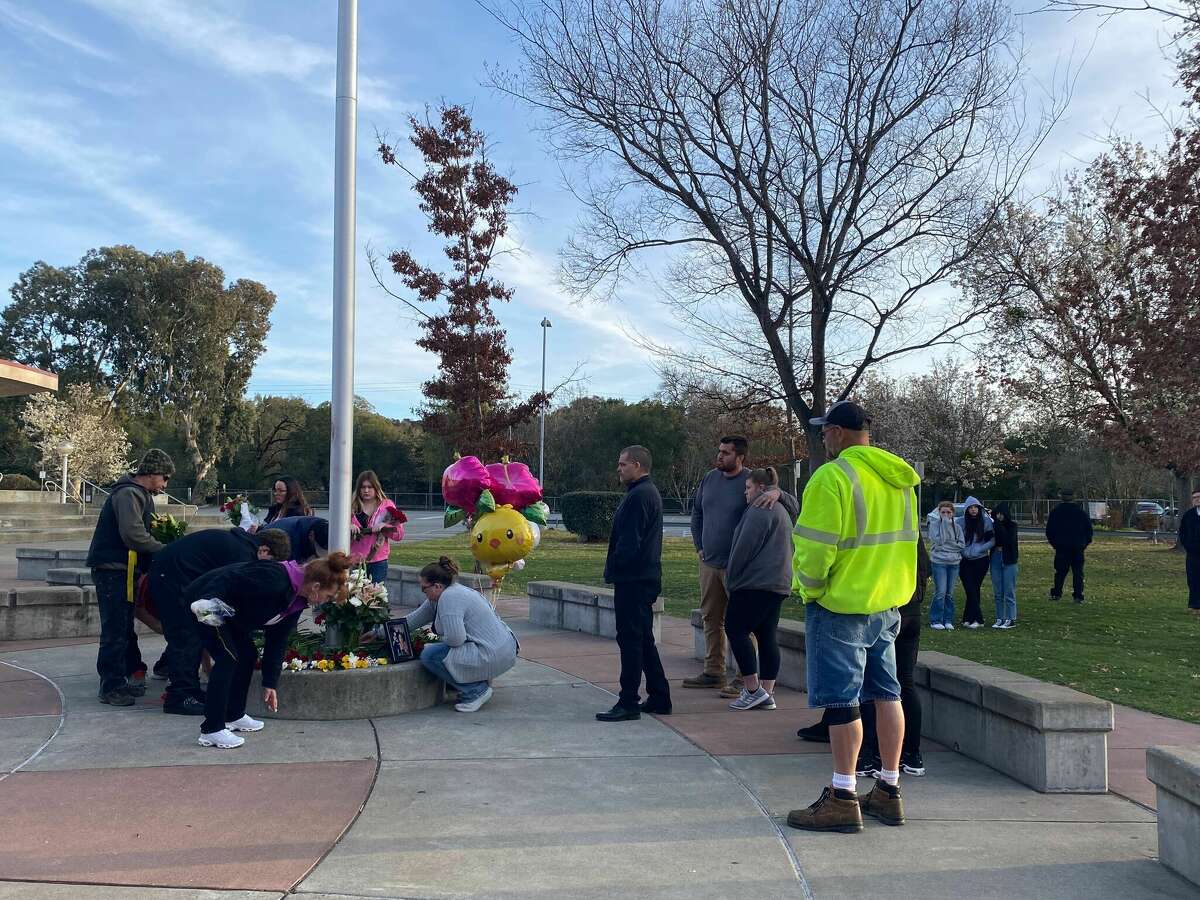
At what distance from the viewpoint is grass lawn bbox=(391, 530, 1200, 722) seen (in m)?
8.56

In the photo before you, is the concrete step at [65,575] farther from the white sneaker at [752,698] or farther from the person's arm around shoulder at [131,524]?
the white sneaker at [752,698]

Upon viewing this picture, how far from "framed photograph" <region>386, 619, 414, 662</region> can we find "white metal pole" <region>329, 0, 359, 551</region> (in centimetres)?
74

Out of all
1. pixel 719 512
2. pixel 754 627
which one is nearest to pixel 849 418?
pixel 754 627

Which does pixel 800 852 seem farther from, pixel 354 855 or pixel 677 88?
pixel 677 88

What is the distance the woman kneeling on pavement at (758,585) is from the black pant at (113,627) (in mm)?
4294

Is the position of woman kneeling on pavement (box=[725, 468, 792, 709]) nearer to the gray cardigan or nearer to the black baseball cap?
the gray cardigan

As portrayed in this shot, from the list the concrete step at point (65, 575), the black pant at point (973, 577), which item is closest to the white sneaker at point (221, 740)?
the concrete step at point (65, 575)

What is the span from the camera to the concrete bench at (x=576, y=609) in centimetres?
1058

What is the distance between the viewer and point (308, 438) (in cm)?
7012

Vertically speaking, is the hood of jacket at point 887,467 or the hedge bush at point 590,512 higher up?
the hood of jacket at point 887,467

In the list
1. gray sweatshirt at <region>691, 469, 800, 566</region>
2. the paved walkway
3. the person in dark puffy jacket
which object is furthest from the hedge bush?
the paved walkway

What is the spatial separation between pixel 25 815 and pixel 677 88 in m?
11.9

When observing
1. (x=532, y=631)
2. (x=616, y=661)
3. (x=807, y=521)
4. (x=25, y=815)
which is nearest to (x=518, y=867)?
(x=807, y=521)

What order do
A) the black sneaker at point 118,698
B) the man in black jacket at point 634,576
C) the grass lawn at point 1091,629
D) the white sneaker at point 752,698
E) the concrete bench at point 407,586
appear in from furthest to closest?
the concrete bench at point 407,586 < the grass lawn at point 1091,629 < the white sneaker at point 752,698 < the black sneaker at point 118,698 < the man in black jacket at point 634,576
